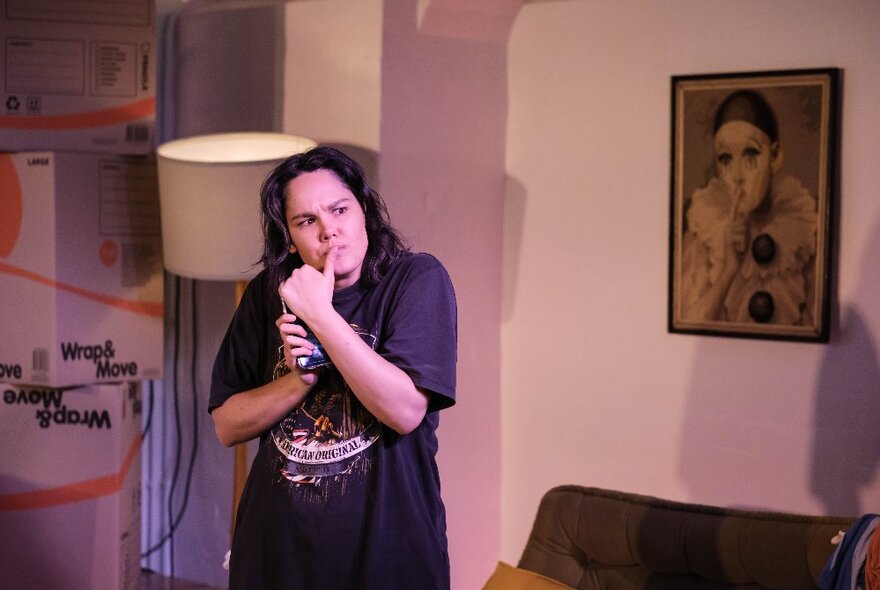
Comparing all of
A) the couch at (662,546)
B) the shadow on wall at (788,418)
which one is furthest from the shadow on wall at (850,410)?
the couch at (662,546)

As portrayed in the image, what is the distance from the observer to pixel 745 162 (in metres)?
2.72

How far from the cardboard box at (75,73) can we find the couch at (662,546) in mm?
1685

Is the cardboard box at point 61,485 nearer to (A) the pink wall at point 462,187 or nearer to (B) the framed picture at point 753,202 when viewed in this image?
(A) the pink wall at point 462,187

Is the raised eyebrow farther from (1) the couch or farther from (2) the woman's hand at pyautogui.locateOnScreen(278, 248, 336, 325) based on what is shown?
(1) the couch

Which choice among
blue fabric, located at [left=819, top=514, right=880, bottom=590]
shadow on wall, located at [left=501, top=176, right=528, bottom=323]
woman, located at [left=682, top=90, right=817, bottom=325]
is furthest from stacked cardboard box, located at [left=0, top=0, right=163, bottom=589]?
blue fabric, located at [left=819, top=514, right=880, bottom=590]

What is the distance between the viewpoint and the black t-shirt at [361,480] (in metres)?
1.32

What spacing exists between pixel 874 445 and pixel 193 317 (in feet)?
7.29

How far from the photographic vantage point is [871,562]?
1.72 metres

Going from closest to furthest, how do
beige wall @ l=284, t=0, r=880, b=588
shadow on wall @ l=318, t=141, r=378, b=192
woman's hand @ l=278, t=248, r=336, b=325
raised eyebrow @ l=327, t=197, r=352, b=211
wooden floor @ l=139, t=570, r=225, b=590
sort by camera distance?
woman's hand @ l=278, t=248, r=336, b=325
raised eyebrow @ l=327, t=197, r=352, b=211
beige wall @ l=284, t=0, r=880, b=588
shadow on wall @ l=318, t=141, r=378, b=192
wooden floor @ l=139, t=570, r=225, b=590

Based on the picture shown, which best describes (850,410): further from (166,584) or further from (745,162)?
(166,584)

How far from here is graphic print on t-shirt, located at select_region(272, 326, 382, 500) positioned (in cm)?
132

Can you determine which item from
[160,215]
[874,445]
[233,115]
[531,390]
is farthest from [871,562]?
[233,115]

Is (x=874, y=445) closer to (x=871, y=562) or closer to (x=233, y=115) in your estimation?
(x=871, y=562)

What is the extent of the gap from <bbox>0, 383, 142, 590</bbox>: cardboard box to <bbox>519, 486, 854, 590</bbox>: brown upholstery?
4.55ft
